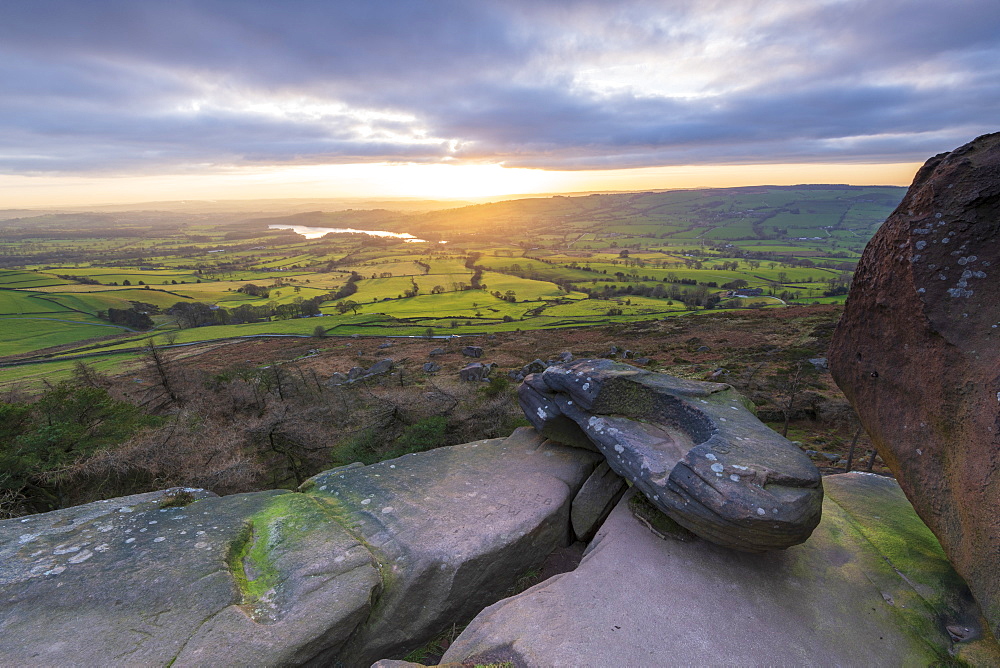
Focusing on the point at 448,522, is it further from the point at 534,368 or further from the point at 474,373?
the point at 474,373

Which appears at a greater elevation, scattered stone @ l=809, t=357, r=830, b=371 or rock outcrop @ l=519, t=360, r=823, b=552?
rock outcrop @ l=519, t=360, r=823, b=552

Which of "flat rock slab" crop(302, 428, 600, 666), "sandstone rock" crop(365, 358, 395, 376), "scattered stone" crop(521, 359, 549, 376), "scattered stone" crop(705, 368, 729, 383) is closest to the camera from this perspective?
"flat rock slab" crop(302, 428, 600, 666)

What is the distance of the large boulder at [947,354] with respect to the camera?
6758 mm

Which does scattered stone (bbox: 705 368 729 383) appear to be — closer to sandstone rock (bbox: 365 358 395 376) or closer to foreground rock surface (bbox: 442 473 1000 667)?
foreground rock surface (bbox: 442 473 1000 667)

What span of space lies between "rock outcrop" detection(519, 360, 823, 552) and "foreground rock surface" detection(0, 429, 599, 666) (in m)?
2.24

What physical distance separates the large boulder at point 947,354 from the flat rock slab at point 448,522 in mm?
7294

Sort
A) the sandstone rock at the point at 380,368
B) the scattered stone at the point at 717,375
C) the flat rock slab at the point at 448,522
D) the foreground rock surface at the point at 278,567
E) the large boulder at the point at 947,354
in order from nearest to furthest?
the large boulder at the point at 947,354 → the foreground rock surface at the point at 278,567 → the flat rock slab at the point at 448,522 → the scattered stone at the point at 717,375 → the sandstone rock at the point at 380,368

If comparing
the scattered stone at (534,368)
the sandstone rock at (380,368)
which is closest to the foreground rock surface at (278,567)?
the scattered stone at (534,368)

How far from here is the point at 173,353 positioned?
195 ft

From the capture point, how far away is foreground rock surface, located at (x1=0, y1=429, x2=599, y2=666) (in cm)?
693

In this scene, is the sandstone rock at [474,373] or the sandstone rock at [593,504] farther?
the sandstone rock at [474,373]

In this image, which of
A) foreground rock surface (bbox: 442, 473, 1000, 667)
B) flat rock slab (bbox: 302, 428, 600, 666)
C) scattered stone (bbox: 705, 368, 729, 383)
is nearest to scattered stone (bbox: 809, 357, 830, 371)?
scattered stone (bbox: 705, 368, 729, 383)

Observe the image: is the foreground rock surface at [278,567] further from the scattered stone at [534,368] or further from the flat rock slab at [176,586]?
the scattered stone at [534,368]

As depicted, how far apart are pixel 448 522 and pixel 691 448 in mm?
6111
